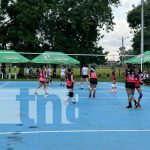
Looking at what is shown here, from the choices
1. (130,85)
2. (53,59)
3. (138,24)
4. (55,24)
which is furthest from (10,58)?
(138,24)

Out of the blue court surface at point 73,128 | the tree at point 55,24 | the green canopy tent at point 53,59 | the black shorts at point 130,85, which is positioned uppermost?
the tree at point 55,24

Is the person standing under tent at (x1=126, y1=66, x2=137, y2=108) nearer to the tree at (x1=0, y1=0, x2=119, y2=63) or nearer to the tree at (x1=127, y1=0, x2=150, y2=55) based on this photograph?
the tree at (x1=0, y1=0, x2=119, y2=63)

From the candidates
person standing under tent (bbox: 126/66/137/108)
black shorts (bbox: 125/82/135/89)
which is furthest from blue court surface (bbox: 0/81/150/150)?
black shorts (bbox: 125/82/135/89)

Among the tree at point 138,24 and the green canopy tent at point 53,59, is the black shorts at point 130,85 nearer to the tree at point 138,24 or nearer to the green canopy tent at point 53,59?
the green canopy tent at point 53,59

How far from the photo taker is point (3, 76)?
48406mm

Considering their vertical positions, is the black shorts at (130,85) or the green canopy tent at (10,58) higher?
the green canopy tent at (10,58)

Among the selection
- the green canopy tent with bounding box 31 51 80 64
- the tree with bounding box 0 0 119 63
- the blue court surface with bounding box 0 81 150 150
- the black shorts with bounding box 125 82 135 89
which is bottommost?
the blue court surface with bounding box 0 81 150 150

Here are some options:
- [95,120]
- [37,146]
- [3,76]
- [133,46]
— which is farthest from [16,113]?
[133,46]

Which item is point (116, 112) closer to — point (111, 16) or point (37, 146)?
point (37, 146)

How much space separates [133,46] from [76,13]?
985 inches

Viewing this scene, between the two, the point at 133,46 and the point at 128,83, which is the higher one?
the point at 133,46

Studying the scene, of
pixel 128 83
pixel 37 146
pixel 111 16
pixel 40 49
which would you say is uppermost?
pixel 111 16

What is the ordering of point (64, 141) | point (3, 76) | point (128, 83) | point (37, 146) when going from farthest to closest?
point (3, 76) < point (128, 83) < point (64, 141) < point (37, 146)

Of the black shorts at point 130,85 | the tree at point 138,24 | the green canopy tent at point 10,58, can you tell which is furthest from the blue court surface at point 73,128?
the tree at point 138,24
